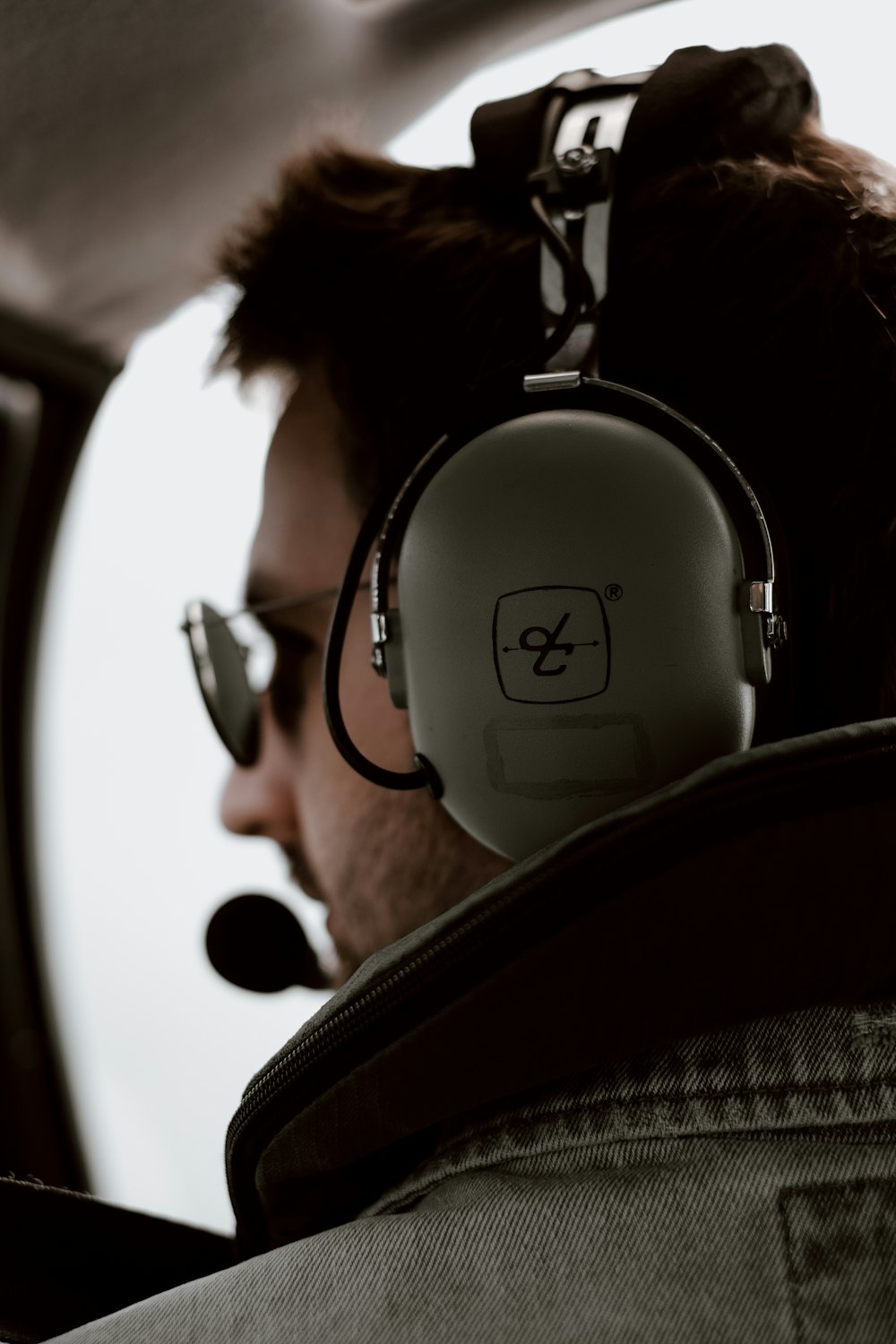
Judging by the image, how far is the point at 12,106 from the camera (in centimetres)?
97

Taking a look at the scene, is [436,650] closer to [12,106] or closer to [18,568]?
[12,106]

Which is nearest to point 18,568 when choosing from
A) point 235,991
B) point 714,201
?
point 235,991

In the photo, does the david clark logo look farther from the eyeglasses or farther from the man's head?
the eyeglasses

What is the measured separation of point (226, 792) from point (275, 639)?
193 millimetres

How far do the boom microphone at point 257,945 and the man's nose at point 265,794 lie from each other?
0.24ft

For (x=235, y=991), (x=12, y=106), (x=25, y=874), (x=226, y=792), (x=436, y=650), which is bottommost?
(x=235, y=991)

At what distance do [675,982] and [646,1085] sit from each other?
2.9 inches

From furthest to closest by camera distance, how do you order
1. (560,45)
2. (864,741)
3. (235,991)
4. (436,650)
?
(235,991) → (560,45) → (436,650) → (864,741)

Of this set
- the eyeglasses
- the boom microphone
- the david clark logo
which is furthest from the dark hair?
the boom microphone

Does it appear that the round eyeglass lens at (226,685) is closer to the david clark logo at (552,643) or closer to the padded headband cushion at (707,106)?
the david clark logo at (552,643)

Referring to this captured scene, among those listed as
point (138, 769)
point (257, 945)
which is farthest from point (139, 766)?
point (257, 945)

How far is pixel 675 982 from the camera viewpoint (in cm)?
47

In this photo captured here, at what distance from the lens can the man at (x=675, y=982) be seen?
18.0 inches

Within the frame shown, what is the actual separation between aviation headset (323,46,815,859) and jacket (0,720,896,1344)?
0.27 ft
